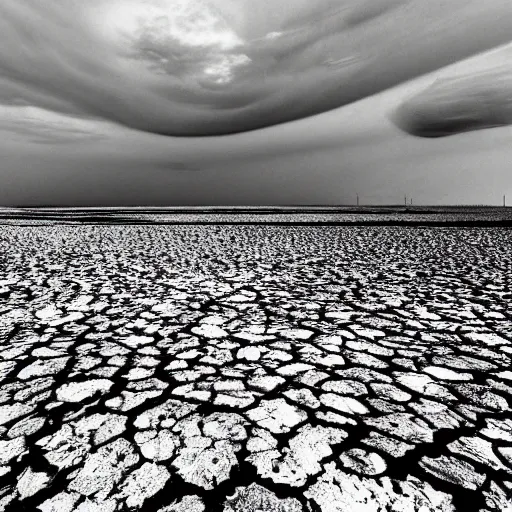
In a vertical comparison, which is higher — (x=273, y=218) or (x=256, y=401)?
(x=256, y=401)

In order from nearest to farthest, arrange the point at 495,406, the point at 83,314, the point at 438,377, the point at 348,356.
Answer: the point at 495,406 < the point at 438,377 < the point at 348,356 < the point at 83,314

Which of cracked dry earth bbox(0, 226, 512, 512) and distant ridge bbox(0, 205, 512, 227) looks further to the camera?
distant ridge bbox(0, 205, 512, 227)

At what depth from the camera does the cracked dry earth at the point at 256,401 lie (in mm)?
1582

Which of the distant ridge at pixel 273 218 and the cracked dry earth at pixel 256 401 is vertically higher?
the cracked dry earth at pixel 256 401

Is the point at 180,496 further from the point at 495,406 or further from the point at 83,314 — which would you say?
the point at 83,314

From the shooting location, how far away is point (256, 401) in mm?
2291

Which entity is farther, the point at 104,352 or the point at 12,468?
the point at 104,352

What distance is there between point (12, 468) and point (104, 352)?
1.38 meters

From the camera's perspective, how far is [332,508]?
148cm

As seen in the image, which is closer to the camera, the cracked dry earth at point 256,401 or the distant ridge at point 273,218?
the cracked dry earth at point 256,401

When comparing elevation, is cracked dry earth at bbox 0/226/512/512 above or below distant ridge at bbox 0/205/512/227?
above

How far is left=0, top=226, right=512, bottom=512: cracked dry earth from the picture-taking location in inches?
62.3

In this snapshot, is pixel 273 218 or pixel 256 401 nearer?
pixel 256 401

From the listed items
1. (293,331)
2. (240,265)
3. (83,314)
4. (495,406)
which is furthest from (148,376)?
(240,265)
